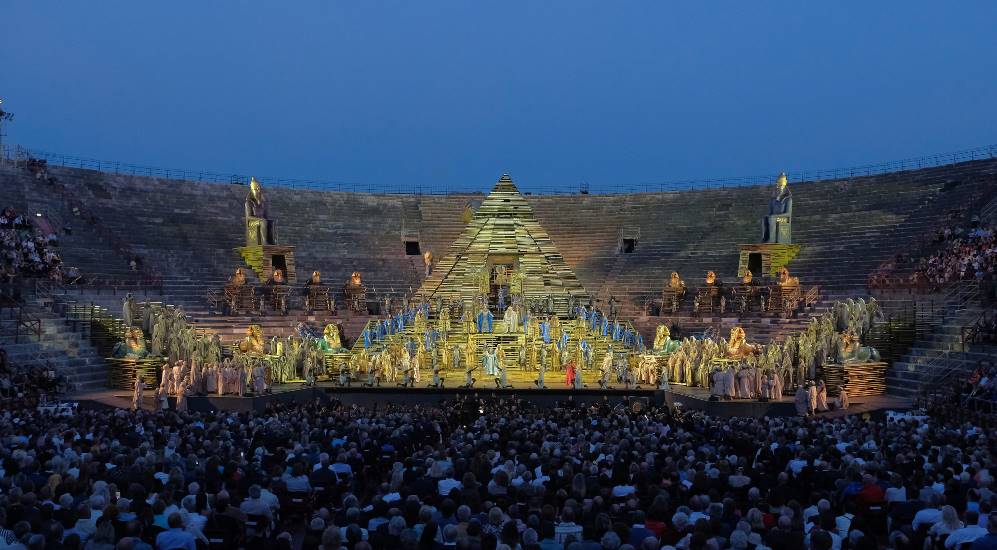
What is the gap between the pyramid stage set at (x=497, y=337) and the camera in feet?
88.3

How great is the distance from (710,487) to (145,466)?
254 inches

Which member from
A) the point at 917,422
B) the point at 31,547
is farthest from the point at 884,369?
the point at 31,547

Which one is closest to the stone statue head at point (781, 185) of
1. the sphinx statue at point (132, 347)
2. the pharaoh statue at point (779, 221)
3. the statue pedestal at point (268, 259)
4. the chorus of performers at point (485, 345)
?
the pharaoh statue at point (779, 221)

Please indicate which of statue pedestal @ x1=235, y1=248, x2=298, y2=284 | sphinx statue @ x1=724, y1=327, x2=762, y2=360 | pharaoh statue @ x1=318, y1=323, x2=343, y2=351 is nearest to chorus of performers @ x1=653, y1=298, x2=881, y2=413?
sphinx statue @ x1=724, y1=327, x2=762, y2=360

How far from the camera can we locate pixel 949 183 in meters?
39.8

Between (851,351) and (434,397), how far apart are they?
11840mm

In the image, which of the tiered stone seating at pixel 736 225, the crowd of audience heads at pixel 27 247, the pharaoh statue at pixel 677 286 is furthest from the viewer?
the pharaoh statue at pixel 677 286

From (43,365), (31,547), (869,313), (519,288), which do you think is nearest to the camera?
(31,547)

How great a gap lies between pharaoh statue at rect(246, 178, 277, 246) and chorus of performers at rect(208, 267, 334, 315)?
1663mm

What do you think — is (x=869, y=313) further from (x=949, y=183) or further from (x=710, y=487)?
(x=710, y=487)

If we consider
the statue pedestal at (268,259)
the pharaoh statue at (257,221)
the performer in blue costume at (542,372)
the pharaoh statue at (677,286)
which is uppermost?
the pharaoh statue at (257,221)

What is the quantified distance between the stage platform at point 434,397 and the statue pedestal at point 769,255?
12814 millimetres

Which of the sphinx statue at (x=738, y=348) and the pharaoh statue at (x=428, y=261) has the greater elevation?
the pharaoh statue at (x=428, y=261)

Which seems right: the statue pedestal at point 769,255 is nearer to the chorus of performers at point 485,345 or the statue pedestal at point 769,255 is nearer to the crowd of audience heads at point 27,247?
the chorus of performers at point 485,345
